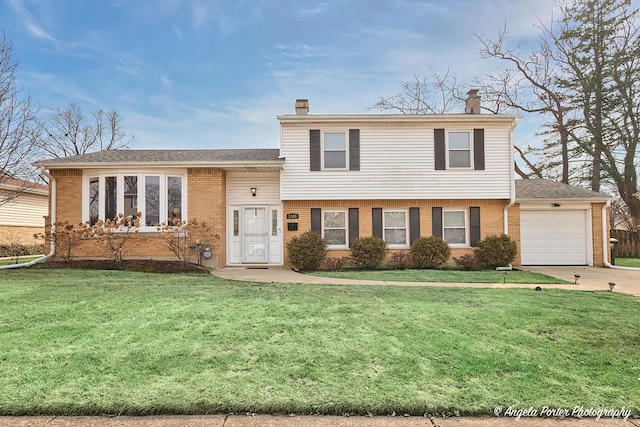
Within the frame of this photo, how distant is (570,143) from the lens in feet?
72.9

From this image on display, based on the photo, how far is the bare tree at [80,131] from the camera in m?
28.2

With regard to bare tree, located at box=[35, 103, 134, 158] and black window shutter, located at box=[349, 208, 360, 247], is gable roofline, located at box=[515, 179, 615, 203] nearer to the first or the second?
black window shutter, located at box=[349, 208, 360, 247]

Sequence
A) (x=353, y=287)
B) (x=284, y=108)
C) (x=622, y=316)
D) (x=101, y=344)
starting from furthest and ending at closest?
(x=284, y=108) → (x=353, y=287) → (x=622, y=316) → (x=101, y=344)

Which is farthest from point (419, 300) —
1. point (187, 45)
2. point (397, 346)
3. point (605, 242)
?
point (187, 45)

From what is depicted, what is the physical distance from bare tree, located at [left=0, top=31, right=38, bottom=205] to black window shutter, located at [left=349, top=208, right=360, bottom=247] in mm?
11632

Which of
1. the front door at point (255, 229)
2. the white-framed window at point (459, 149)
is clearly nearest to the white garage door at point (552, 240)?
the white-framed window at point (459, 149)

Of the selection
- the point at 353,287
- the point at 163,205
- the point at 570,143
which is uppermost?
the point at 570,143

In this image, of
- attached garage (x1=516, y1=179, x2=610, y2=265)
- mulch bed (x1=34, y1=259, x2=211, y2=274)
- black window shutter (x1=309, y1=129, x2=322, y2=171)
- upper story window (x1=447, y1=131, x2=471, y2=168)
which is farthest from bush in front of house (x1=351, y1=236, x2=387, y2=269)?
attached garage (x1=516, y1=179, x2=610, y2=265)

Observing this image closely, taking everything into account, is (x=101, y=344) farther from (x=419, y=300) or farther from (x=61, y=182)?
(x=61, y=182)

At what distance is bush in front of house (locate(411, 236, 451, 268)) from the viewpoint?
1259cm

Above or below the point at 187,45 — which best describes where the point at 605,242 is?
below

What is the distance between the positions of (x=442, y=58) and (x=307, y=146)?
1473cm

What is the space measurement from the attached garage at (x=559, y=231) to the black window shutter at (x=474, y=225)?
168 cm

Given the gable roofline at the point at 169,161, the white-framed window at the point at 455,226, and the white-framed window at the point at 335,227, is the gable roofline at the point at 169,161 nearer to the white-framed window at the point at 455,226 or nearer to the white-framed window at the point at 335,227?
the white-framed window at the point at 335,227
